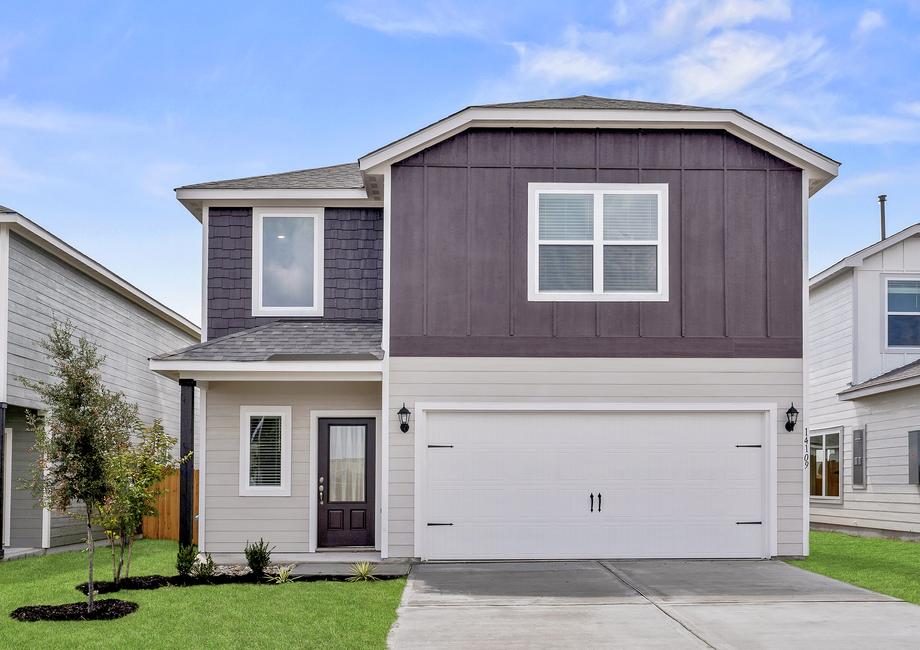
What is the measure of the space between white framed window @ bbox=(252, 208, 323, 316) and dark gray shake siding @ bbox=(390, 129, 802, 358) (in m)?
2.55

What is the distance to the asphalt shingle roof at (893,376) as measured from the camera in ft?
54.5

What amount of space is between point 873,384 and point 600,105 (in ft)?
24.7

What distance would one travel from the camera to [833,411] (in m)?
20.1

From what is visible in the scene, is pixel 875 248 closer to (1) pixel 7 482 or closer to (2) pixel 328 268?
(2) pixel 328 268

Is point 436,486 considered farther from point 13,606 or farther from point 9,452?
point 9,452

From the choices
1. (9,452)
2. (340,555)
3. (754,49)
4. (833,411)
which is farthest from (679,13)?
(9,452)

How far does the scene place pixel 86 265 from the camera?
60.0 ft

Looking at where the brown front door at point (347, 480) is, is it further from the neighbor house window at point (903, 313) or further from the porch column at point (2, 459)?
the neighbor house window at point (903, 313)

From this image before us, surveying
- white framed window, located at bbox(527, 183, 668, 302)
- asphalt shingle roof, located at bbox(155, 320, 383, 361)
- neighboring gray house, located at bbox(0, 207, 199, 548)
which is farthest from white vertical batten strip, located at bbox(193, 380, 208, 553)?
white framed window, located at bbox(527, 183, 668, 302)

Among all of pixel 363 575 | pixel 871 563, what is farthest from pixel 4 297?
pixel 871 563

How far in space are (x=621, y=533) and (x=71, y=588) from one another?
701 cm

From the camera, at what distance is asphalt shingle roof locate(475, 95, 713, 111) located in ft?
45.5

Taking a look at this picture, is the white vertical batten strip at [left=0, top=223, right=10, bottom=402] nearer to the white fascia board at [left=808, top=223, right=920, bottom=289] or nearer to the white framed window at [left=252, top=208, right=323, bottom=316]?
the white framed window at [left=252, top=208, right=323, bottom=316]

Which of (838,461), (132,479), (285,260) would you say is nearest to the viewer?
(132,479)
